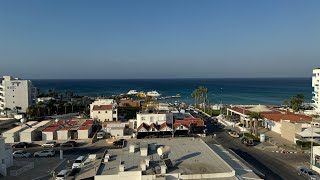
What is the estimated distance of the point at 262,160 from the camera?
123 ft

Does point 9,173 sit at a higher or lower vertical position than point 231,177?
lower

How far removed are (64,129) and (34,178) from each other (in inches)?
857

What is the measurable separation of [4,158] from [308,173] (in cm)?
3292

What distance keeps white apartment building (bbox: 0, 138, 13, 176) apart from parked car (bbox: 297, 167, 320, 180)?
3176 cm

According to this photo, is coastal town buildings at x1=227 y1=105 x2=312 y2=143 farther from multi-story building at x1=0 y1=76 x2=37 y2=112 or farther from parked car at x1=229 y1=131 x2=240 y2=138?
multi-story building at x1=0 y1=76 x2=37 y2=112

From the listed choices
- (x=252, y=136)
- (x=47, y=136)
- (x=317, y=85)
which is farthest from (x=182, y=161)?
(x=317, y=85)

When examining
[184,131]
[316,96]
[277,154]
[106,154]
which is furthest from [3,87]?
[316,96]

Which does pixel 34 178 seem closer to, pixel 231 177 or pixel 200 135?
pixel 231 177

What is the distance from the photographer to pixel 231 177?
22.9 meters

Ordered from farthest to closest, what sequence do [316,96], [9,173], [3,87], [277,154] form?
[3,87] → [316,96] → [277,154] → [9,173]

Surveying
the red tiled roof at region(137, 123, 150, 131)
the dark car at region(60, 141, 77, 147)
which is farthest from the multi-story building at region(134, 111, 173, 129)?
the dark car at region(60, 141, 77, 147)

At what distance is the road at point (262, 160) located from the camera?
32094 millimetres

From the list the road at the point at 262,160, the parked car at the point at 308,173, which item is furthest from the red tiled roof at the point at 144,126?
the parked car at the point at 308,173

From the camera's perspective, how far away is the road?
3209cm
